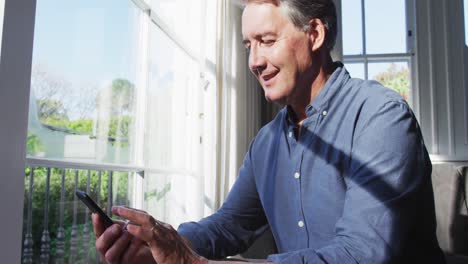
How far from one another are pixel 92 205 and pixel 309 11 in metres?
0.65

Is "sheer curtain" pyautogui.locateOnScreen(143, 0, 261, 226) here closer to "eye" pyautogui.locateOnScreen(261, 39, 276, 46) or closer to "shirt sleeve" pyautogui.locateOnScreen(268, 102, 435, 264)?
"eye" pyautogui.locateOnScreen(261, 39, 276, 46)

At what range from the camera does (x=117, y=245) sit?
2.58ft

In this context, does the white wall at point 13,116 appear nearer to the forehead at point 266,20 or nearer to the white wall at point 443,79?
the forehead at point 266,20

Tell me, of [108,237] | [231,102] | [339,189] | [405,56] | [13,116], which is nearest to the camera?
[108,237]

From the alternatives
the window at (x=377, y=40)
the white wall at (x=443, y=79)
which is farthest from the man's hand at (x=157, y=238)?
the window at (x=377, y=40)

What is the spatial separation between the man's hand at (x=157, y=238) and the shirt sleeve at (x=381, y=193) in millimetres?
150

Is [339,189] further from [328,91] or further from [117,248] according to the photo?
[117,248]

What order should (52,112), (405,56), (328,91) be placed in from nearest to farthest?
(328,91)
(52,112)
(405,56)

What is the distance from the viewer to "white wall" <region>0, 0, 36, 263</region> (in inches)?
46.2

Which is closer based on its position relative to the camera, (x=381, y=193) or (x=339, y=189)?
(x=381, y=193)

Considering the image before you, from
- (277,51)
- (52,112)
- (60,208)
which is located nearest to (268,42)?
(277,51)

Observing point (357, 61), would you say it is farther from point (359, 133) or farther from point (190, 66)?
point (359, 133)

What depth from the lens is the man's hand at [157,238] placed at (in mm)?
671

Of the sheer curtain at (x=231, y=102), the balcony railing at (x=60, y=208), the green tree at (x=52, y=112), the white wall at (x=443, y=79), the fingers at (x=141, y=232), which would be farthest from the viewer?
the white wall at (x=443, y=79)
